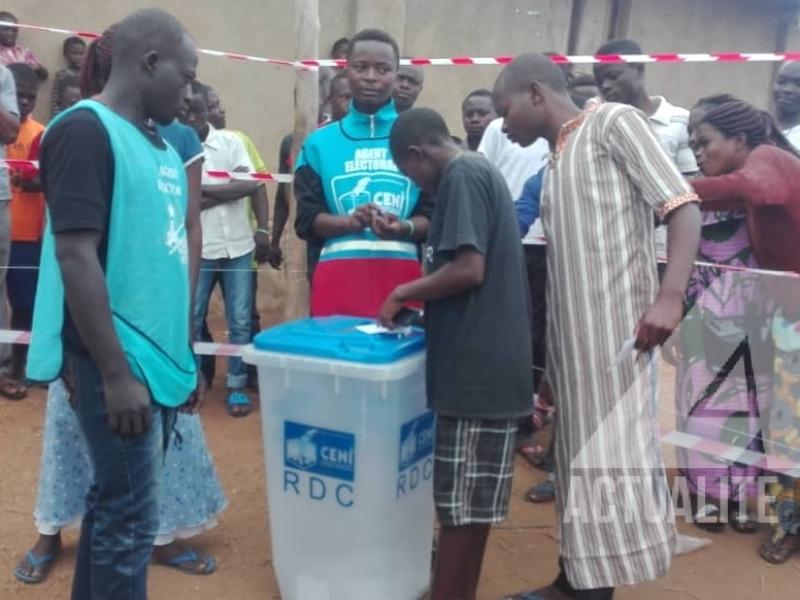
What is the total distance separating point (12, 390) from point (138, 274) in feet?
10.6

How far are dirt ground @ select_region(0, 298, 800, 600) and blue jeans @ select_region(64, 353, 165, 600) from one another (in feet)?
2.97

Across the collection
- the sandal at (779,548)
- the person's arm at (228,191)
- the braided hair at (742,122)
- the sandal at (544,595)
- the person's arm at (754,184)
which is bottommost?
the sandal at (779,548)

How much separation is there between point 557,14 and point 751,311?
546 centimetres

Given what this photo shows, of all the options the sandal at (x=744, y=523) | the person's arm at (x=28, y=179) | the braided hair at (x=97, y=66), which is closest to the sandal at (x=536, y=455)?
the sandal at (x=744, y=523)

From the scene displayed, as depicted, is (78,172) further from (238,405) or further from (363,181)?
(238,405)

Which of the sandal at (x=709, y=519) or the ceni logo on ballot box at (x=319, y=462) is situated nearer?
the ceni logo on ballot box at (x=319, y=462)

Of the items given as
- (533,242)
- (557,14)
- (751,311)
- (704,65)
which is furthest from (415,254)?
(704,65)

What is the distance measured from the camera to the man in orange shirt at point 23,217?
15.6 feet

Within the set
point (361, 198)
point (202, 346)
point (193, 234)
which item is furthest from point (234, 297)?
point (193, 234)

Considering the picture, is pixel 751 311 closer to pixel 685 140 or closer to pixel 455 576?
pixel 685 140

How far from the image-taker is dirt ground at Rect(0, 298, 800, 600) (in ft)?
9.83

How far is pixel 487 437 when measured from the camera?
8.27 ft

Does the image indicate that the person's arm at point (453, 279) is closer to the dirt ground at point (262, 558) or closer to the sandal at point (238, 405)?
the dirt ground at point (262, 558)

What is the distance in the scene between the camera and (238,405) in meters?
4.73
